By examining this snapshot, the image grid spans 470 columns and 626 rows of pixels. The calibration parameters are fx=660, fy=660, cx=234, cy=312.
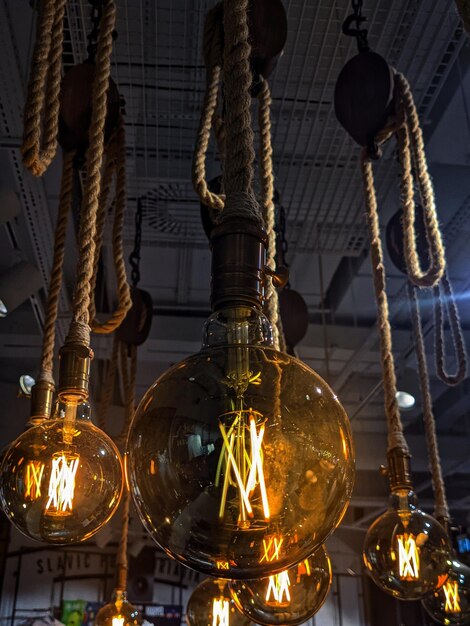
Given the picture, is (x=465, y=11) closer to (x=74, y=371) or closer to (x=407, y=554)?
(x=74, y=371)

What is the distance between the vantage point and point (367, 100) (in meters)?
1.23

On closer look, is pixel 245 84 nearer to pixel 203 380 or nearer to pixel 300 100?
pixel 203 380

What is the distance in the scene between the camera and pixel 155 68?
1.82m

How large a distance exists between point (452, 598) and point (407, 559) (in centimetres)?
55

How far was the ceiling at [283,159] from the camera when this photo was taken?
67.1 inches

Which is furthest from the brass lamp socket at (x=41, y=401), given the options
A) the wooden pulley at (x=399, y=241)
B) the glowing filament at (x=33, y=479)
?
the wooden pulley at (x=399, y=241)

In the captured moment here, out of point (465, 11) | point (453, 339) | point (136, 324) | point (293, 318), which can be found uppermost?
point (293, 318)

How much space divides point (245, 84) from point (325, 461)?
299 millimetres

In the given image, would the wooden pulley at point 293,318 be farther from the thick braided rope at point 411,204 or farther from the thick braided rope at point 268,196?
the thick braided rope at point 268,196

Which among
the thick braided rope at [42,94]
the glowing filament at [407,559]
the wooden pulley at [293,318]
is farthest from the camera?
the wooden pulley at [293,318]

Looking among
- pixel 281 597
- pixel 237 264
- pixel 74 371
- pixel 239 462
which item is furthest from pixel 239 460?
pixel 281 597

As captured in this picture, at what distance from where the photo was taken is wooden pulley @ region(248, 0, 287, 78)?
100 centimetres

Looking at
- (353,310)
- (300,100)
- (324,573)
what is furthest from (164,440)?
(353,310)

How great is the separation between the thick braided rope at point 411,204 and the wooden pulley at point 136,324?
1.02 m
